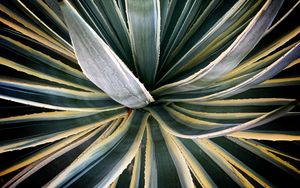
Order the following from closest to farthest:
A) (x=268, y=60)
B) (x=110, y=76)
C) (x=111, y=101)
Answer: (x=110, y=76)
(x=268, y=60)
(x=111, y=101)

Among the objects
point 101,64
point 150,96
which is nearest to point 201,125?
point 150,96

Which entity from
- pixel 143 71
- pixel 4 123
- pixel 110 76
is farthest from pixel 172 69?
pixel 4 123

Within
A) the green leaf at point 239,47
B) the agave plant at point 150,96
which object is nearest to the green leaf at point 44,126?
the agave plant at point 150,96

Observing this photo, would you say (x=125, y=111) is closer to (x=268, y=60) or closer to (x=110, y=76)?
(x=110, y=76)

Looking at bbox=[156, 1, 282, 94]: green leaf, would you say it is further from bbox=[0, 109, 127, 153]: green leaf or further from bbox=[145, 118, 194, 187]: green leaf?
bbox=[0, 109, 127, 153]: green leaf

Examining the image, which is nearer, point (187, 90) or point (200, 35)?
point (187, 90)

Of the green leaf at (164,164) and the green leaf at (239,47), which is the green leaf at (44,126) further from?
the green leaf at (239,47)

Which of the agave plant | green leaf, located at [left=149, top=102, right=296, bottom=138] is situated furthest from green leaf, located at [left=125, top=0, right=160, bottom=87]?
green leaf, located at [left=149, top=102, right=296, bottom=138]
